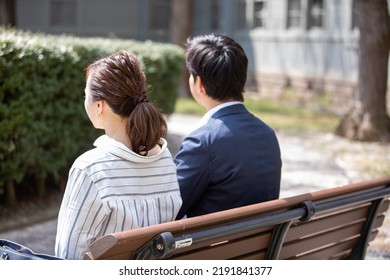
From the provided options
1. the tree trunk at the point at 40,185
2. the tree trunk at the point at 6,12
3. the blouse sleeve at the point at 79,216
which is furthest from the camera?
the tree trunk at the point at 6,12

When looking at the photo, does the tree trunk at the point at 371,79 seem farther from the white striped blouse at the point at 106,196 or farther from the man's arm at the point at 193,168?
the white striped blouse at the point at 106,196

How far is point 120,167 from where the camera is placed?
3062 millimetres

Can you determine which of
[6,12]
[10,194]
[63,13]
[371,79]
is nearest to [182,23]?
[6,12]

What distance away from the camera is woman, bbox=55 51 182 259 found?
2.98m

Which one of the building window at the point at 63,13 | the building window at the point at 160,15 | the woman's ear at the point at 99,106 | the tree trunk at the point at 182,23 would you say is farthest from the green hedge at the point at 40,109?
the building window at the point at 160,15

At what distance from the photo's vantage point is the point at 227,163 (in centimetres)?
361

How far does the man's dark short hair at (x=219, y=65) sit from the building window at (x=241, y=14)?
1980cm

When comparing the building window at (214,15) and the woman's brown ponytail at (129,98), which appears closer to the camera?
the woman's brown ponytail at (129,98)

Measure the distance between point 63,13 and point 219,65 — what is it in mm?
23505

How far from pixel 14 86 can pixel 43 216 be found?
4.43ft

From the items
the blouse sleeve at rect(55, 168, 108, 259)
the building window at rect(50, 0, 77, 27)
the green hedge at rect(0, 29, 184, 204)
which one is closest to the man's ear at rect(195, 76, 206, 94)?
the blouse sleeve at rect(55, 168, 108, 259)

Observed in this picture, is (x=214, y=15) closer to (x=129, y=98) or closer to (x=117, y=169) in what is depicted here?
(x=129, y=98)

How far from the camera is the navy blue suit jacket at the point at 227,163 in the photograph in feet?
11.7

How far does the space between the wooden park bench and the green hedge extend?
9.71ft
